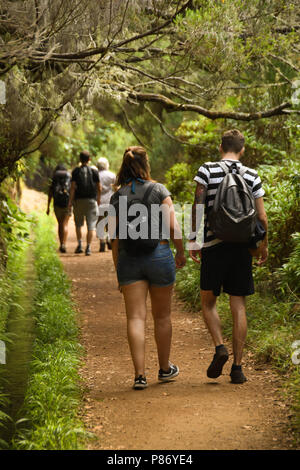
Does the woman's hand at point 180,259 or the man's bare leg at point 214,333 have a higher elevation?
the woman's hand at point 180,259

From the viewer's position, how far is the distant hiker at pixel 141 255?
5.03 metres

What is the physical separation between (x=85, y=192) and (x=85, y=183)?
18cm

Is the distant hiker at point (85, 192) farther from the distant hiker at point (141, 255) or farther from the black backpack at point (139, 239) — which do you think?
the black backpack at point (139, 239)

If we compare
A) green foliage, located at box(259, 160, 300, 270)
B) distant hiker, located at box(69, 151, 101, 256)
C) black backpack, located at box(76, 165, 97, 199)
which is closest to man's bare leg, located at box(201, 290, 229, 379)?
green foliage, located at box(259, 160, 300, 270)

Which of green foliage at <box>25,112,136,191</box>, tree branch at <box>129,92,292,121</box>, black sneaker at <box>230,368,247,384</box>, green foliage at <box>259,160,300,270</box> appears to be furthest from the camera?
green foliage at <box>25,112,136,191</box>

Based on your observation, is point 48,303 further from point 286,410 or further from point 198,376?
point 286,410

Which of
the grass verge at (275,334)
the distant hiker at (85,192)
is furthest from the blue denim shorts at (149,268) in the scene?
the distant hiker at (85,192)

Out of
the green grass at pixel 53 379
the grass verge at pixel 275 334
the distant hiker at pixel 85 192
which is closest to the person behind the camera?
the green grass at pixel 53 379

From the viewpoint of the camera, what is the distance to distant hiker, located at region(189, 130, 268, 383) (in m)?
5.04

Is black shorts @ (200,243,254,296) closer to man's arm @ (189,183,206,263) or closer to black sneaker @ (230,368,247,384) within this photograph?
man's arm @ (189,183,206,263)

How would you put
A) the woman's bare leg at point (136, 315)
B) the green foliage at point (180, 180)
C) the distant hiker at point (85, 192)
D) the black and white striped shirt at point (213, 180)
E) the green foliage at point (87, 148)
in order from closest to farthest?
the woman's bare leg at point (136, 315), the black and white striped shirt at point (213, 180), the distant hiker at point (85, 192), the green foliage at point (180, 180), the green foliage at point (87, 148)

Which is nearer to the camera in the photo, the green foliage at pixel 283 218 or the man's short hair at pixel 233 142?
the man's short hair at pixel 233 142

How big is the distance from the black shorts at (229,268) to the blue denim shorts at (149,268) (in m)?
0.34

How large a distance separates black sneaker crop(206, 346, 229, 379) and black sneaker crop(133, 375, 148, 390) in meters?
0.50
